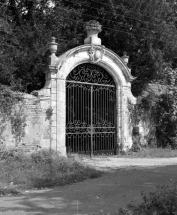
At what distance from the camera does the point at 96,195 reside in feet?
21.5

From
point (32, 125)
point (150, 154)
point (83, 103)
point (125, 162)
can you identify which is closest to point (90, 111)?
point (83, 103)

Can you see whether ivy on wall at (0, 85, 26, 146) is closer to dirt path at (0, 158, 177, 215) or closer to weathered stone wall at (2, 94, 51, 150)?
weathered stone wall at (2, 94, 51, 150)

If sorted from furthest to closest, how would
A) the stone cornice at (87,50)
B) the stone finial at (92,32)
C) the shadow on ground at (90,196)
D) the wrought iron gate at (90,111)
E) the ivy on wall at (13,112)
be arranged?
the stone finial at (92,32), the wrought iron gate at (90,111), the stone cornice at (87,50), the ivy on wall at (13,112), the shadow on ground at (90,196)

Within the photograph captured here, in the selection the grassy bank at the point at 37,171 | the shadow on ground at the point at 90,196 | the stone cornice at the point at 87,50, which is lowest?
the shadow on ground at the point at 90,196

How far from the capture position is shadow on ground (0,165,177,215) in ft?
18.2

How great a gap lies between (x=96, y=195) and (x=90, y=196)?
14 centimetres

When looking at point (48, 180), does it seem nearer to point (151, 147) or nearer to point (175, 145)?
Result: point (151, 147)

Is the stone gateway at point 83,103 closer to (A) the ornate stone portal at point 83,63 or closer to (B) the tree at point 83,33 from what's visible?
(A) the ornate stone portal at point 83,63

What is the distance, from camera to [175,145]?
15.1 metres

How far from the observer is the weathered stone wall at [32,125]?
34.2ft

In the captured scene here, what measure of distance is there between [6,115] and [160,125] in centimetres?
763

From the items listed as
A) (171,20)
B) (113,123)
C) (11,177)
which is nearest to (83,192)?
(11,177)

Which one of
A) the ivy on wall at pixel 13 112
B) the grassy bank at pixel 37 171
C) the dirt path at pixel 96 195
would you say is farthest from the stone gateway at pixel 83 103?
the dirt path at pixel 96 195

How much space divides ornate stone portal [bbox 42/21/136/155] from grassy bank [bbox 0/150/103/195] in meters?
1.18
